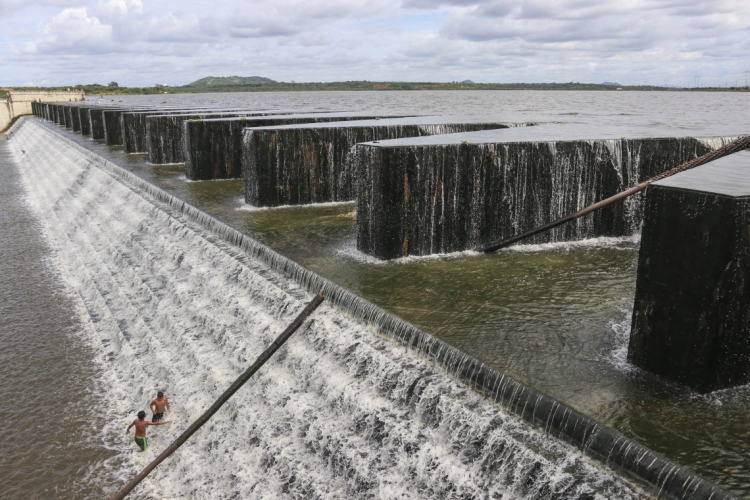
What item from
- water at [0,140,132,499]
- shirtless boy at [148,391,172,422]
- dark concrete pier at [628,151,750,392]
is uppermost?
dark concrete pier at [628,151,750,392]

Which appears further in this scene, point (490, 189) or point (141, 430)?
point (490, 189)

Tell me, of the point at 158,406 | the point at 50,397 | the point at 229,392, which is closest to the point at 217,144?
the point at 50,397

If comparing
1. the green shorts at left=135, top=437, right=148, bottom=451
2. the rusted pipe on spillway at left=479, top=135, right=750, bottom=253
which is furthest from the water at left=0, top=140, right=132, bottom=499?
the rusted pipe on spillway at left=479, top=135, right=750, bottom=253

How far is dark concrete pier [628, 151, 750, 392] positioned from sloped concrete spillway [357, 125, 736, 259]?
4540mm

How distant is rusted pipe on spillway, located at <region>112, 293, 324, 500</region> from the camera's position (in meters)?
6.70

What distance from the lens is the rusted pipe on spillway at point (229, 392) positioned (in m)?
6.70

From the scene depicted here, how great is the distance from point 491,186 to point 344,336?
15.0ft

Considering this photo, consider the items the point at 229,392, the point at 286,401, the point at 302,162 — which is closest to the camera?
the point at 229,392

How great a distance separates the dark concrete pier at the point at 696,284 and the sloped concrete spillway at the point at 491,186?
454cm

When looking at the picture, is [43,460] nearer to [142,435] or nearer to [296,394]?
[142,435]

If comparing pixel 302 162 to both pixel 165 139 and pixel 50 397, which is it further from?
pixel 165 139

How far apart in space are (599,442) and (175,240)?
1007 cm

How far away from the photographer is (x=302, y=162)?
47.4 feet

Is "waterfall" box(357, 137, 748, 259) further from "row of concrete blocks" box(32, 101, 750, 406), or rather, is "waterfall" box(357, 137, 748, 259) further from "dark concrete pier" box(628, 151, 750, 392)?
"dark concrete pier" box(628, 151, 750, 392)
